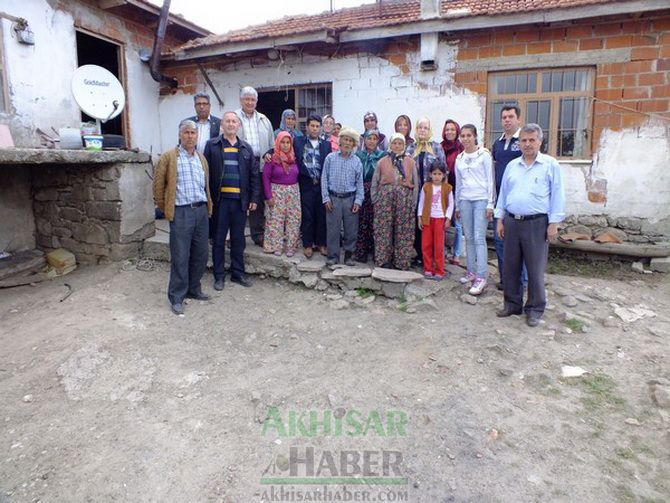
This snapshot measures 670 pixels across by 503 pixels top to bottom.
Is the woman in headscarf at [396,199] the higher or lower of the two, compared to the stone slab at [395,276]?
higher

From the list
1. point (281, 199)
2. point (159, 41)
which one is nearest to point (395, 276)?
point (281, 199)

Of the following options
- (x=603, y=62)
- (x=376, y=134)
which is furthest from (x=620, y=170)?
(x=376, y=134)

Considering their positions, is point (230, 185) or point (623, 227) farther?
point (623, 227)

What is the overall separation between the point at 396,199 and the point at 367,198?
0.44m

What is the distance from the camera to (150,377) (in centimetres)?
354

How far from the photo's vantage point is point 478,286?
4746 mm

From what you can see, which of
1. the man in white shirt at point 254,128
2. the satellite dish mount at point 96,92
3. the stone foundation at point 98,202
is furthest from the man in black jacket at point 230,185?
the satellite dish mount at point 96,92

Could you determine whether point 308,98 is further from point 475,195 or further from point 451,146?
point 475,195

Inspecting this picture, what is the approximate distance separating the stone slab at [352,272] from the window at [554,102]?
3.40 metres

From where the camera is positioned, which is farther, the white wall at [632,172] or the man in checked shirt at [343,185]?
the white wall at [632,172]

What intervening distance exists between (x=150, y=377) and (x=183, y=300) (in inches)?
52.1

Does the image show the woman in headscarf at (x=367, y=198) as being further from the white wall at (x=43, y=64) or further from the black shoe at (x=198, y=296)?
the white wall at (x=43, y=64)

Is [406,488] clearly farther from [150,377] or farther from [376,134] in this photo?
[376,134]

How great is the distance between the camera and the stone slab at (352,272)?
5.02 metres
